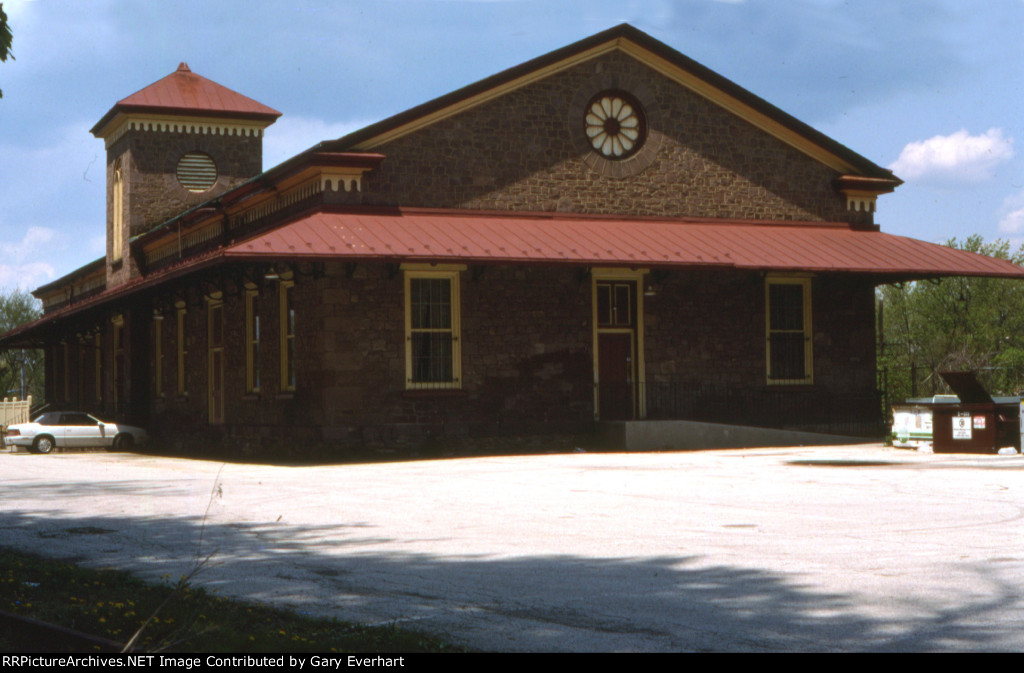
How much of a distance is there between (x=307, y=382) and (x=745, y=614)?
1787 centimetres

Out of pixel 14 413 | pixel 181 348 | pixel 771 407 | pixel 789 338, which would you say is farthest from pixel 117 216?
pixel 771 407

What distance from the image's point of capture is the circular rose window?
1047 inches

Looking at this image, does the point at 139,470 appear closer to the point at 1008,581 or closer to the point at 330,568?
the point at 330,568

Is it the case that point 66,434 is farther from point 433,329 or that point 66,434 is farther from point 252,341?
point 433,329

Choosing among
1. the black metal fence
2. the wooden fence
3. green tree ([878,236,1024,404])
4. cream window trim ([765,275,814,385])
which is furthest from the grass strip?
green tree ([878,236,1024,404])

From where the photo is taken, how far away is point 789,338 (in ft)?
90.0

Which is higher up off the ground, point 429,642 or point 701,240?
point 701,240

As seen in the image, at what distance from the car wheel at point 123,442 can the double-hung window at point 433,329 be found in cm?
1327

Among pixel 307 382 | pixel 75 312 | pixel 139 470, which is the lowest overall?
pixel 139 470

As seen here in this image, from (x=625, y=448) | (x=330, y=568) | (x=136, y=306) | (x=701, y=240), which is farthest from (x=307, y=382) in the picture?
(x=330, y=568)

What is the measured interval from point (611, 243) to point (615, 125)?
3.74m

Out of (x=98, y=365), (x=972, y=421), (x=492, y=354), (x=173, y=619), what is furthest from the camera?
(x=98, y=365)

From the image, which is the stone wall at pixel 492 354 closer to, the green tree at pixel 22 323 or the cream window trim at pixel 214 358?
the cream window trim at pixel 214 358

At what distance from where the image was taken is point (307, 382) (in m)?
23.8
